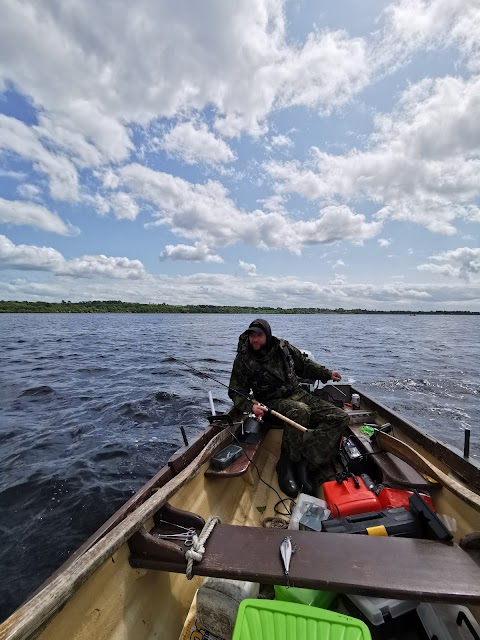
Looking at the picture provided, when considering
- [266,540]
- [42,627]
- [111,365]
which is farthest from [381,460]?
[111,365]

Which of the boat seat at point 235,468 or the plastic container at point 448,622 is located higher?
the boat seat at point 235,468

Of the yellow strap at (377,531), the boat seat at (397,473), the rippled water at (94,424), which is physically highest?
the yellow strap at (377,531)

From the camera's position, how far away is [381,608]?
229cm

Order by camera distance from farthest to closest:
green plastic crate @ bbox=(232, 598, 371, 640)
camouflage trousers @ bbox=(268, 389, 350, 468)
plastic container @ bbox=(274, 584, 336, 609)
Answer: camouflage trousers @ bbox=(268, 389, 350, 468) → plastic container @ bbox=(274, 584, 336, 609) → green plastic crate @ bbox=(232, 598, 371, 640)

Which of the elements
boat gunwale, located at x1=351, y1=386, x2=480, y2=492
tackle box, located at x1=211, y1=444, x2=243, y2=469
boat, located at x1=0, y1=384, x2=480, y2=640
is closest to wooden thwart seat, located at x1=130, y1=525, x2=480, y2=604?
boat, located at x1=0, y1=384, x2=480, y2=640

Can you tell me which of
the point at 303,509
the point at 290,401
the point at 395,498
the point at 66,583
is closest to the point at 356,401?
the point at 290,401

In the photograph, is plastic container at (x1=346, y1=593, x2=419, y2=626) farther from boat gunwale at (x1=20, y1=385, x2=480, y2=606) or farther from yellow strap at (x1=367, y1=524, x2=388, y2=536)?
boat gunwale at (x1=20, y1=385, x2=480, y2=606)

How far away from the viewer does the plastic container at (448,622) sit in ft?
6.97

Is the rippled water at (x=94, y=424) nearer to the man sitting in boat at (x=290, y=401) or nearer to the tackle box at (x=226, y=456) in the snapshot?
the tackle box at (x=226, y=456)

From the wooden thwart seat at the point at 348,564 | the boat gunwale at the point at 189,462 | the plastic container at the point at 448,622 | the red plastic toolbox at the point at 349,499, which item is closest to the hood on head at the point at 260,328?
the boat gunwale at the point at 189,462

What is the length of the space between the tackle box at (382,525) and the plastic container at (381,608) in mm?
472

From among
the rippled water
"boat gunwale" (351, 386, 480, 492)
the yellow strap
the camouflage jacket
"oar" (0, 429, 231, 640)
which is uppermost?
the camouflage jacket

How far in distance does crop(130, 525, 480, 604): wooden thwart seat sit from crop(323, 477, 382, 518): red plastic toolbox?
3.34ft

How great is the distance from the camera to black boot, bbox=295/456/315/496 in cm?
443
